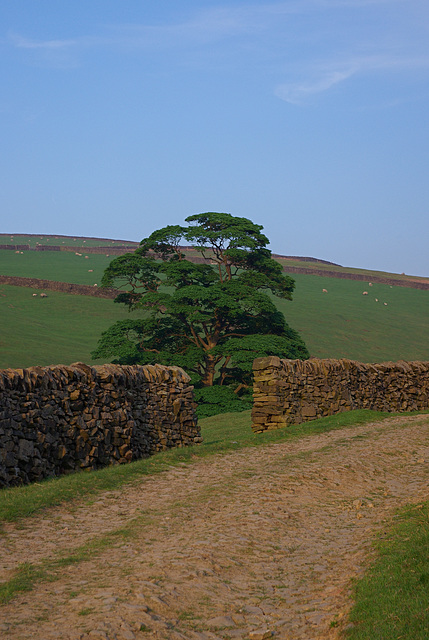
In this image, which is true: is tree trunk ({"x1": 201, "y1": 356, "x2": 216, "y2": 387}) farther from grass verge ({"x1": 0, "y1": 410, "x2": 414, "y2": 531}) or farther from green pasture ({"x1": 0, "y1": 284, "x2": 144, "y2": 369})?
grass verge ({"x1": 0, "y1": 410, "x2": 414, "y2": 531})

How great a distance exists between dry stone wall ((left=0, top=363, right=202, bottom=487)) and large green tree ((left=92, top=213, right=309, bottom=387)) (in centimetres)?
1793

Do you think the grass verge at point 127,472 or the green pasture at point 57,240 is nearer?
the grass verge at point 127,472

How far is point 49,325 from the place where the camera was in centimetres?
6241

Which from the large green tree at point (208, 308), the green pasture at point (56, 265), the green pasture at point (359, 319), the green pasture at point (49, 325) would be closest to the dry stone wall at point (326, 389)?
the large green tree at point (208, 308)

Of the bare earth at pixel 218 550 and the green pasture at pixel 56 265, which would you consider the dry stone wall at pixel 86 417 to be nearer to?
the bare earth at pixel 218 550

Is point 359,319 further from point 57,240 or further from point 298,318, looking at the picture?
point 57,240

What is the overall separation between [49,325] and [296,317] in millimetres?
30602

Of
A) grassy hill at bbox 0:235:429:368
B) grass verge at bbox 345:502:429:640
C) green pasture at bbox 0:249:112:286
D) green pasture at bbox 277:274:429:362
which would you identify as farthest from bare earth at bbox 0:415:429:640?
green pasture at bbox 0:249:112:286

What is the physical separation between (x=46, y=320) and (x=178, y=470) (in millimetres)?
54155

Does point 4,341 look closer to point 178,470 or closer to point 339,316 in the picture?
point 178,470

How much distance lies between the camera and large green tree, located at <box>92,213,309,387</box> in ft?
117

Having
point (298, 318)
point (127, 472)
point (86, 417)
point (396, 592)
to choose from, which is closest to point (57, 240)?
point (298, 318)

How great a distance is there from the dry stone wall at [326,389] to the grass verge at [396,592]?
12605mm

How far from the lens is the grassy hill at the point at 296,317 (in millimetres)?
54281
